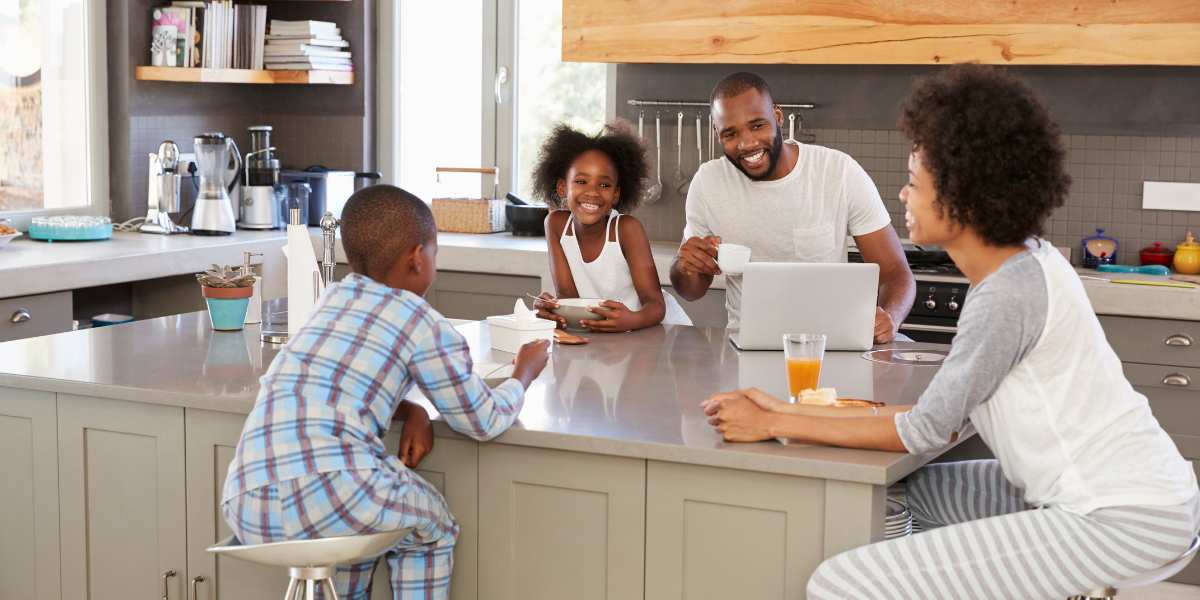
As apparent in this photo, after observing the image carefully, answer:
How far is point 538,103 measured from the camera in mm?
5242

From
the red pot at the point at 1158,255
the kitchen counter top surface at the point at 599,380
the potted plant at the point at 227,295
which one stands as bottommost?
the kitchen counter top surface at the point at 599,380

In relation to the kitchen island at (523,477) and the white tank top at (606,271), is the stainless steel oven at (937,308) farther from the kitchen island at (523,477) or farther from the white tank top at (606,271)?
the kitchen island at (523,477)

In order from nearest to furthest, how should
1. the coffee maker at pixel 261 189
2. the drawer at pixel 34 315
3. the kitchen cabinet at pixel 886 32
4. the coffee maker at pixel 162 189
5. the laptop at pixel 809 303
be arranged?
the laptop at pixel 809 303 < the drawer at pixel 34 315 < the kitchen cabinet at pixel 886 32 < the coffee maker at pixel 162 189 < the coffee maker at pixel 261 189

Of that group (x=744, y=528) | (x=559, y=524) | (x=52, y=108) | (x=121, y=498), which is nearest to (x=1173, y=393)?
(x=744, y=528)

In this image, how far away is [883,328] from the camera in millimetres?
3020

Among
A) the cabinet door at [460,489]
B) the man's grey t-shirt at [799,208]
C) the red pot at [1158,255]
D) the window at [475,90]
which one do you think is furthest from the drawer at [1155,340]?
the cabinet door at [460,489]

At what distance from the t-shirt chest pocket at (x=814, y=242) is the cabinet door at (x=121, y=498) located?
5.49 feet

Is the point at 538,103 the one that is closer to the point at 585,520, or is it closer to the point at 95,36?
the point at 95,36

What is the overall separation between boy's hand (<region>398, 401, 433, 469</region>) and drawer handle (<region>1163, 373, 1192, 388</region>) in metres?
2.45

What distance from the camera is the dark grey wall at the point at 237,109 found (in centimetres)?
479

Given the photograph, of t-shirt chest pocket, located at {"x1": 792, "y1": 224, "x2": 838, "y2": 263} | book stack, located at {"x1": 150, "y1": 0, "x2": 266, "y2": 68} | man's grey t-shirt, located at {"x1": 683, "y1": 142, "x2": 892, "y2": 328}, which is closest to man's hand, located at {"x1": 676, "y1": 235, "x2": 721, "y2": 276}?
man's grey t-shirt, located at {"x1": 683, "y1": 142, "x2": 892, "y2": 328}

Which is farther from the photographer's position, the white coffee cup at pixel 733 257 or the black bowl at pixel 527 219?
the black bowl at pixel 527 219

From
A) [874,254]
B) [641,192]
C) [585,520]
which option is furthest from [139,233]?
[585,520]

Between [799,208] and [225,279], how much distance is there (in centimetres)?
146
